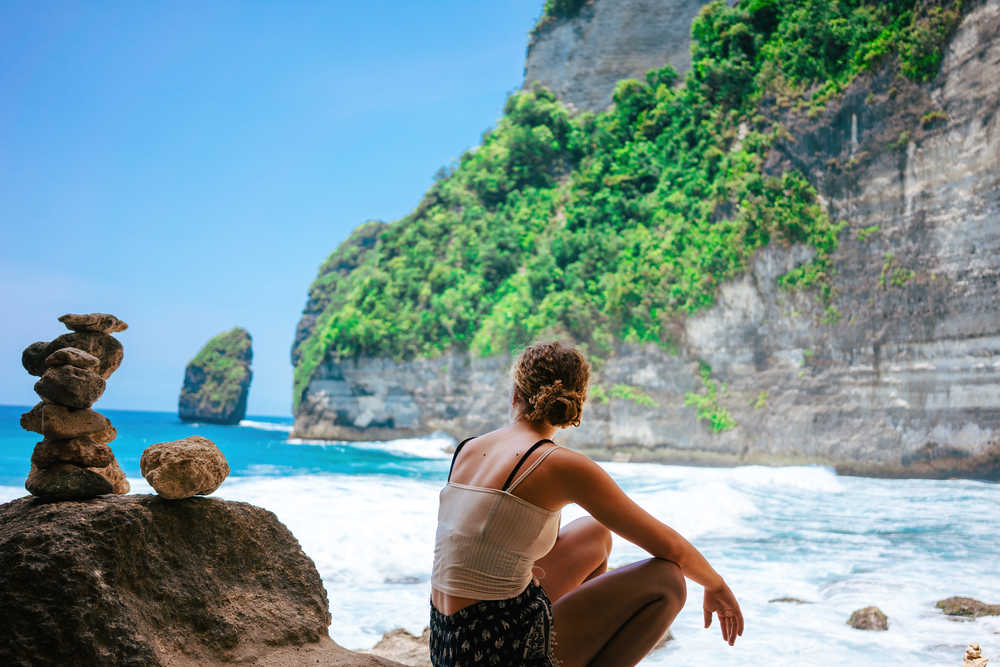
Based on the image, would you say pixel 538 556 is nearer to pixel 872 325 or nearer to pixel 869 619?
pixel 869 619

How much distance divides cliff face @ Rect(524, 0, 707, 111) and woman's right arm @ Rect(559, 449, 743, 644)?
3726 cm

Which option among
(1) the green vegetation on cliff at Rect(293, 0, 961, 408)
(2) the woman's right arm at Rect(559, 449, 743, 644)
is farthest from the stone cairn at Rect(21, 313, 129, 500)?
(1) the green vegetation on cliff at Rect(293, 0, 961, 408)

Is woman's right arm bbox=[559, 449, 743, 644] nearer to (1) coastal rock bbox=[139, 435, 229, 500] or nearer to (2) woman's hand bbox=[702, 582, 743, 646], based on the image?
(2) woman's hand bbox=[702, 582, 743, 646]

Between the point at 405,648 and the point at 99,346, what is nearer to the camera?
the point at 99,346

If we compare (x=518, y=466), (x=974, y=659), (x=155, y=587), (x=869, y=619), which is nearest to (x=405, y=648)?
(x=155, y=587)

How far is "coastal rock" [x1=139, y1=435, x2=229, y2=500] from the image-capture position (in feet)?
8.93

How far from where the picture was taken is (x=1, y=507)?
2.72m

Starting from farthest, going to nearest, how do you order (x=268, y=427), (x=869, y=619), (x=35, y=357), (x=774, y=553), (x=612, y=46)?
(x=268, y=427), (x=612, y=46), (x=774, y=553), (x=869, y=619), (x=35, y=357)

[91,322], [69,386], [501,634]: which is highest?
[91,322]

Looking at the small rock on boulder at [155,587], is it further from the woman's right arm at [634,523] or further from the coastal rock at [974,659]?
the coastal rock at [974,659]

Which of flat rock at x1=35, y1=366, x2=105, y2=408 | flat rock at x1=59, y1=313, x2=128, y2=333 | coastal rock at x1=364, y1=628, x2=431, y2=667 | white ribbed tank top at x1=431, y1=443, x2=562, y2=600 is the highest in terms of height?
flat rock at x1=59, y1=313, x2=128, y2=333

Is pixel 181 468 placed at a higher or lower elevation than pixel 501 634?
higher

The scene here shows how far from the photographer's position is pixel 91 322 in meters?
3.11

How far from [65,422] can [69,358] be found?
0.86ft
